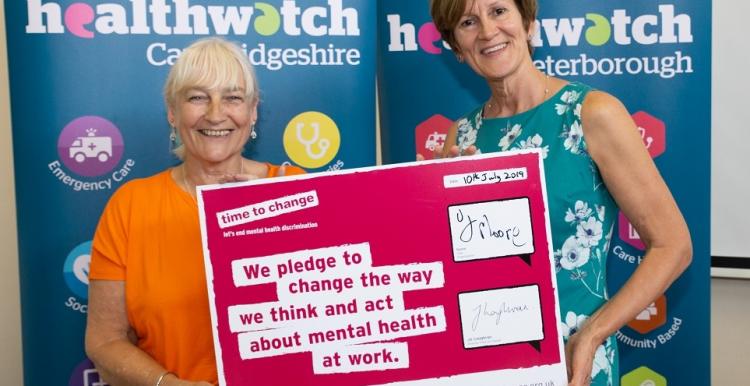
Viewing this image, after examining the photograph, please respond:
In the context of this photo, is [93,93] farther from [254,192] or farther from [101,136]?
[254,192]

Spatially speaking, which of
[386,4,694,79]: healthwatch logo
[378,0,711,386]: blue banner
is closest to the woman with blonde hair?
[378,0,711,386]: blue banner

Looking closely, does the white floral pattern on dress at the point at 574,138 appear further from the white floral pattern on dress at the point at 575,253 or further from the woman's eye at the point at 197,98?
the woman's eye at the point at 197,98

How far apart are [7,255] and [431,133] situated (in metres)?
2.09

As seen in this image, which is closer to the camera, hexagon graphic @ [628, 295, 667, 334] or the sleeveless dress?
the sleeveless dress

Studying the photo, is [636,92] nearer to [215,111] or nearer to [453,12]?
[453,12]

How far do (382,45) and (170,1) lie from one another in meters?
0.79

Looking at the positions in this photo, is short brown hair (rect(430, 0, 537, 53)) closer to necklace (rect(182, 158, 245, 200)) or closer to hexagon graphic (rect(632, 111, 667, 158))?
necklace (rect(182, 158, 245, 200))

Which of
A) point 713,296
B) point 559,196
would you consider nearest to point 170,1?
point 559,196

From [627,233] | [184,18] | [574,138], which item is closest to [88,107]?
[184,18]

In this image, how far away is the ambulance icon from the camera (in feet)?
8.14

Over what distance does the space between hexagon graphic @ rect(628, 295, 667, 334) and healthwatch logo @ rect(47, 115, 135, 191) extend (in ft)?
6.09

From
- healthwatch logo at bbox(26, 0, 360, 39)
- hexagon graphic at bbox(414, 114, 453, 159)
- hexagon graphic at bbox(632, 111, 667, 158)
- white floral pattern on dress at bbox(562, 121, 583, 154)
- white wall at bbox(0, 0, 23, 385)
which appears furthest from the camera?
white wall at bbox(0, 0, 23, 385)

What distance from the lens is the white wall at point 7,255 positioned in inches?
141
